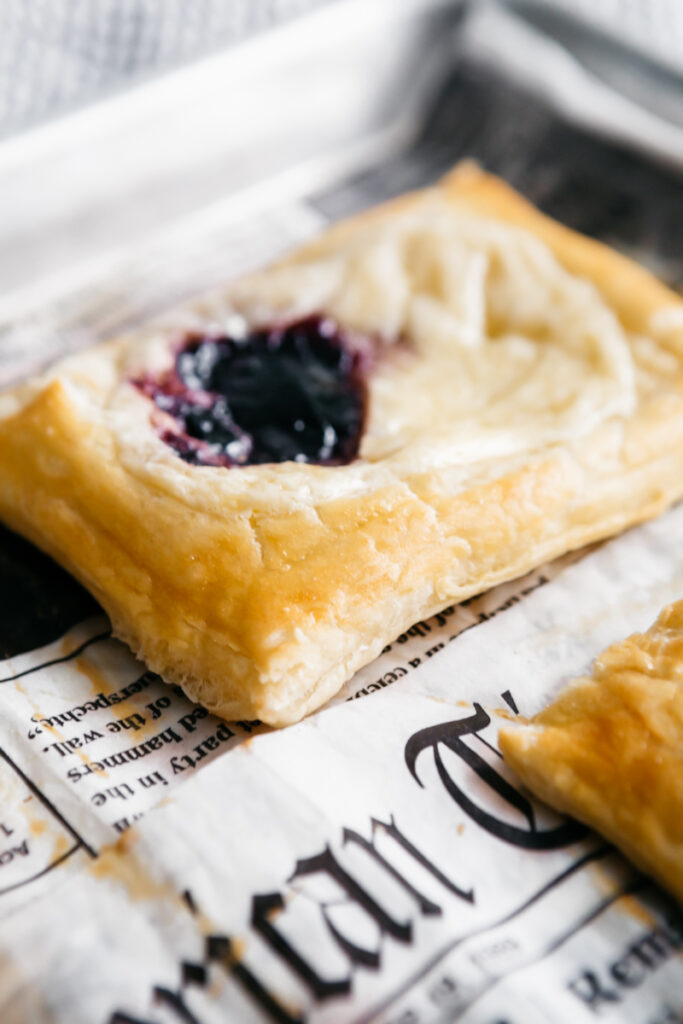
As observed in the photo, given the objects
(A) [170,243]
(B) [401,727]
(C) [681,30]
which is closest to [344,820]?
(B) [401,727]

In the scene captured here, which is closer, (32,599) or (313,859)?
(313,859)

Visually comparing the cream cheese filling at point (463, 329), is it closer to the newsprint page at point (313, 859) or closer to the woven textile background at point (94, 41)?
the newsprint page at point (313, 859)

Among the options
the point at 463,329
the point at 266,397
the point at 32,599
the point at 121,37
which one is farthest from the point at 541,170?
the point at 32,599

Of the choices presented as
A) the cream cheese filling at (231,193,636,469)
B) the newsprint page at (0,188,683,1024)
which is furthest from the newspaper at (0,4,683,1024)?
the cream cheese filling at (231,193,636,469)

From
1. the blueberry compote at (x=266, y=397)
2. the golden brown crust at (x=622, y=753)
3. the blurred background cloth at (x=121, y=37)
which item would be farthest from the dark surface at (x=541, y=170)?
the golden brown crust at (x=622, y=753)

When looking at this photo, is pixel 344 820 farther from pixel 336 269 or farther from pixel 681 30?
pixel 681 30

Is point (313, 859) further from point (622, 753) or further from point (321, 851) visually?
point (622, 753)
